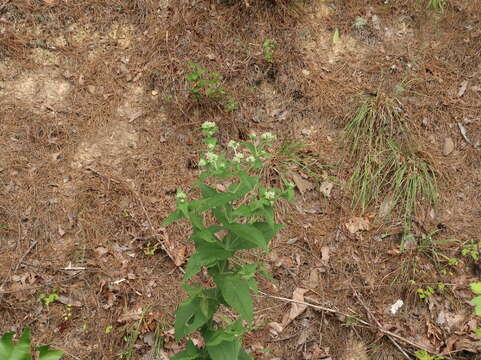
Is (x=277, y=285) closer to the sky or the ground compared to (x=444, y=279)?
closer to the ground

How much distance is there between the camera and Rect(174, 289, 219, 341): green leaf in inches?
93.0

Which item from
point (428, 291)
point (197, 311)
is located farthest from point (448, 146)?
point (197, 311)

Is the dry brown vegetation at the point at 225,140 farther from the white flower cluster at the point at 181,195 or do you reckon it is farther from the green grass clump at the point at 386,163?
the white flower cluster at the point at 181,195

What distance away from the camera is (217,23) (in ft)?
15.9

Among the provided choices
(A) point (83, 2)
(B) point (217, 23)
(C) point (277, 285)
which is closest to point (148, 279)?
(C) point (277, 285)

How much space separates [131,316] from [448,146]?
341 cm

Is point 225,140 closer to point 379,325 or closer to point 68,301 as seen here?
point 68,301

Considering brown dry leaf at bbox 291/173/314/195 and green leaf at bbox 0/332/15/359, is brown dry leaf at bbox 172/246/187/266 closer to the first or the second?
brown dry leaf at bbox 291/173/314/195

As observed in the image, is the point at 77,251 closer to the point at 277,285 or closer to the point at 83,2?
the point at 277,285

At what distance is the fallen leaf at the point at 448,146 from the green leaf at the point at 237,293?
3.05m

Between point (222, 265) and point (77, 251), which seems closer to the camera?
point (222, 265)

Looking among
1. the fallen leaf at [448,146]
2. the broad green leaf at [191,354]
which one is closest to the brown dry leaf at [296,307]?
the broad green leaf at [191,354]

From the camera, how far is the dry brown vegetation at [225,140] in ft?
11.5

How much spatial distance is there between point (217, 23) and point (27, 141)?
232 cm
